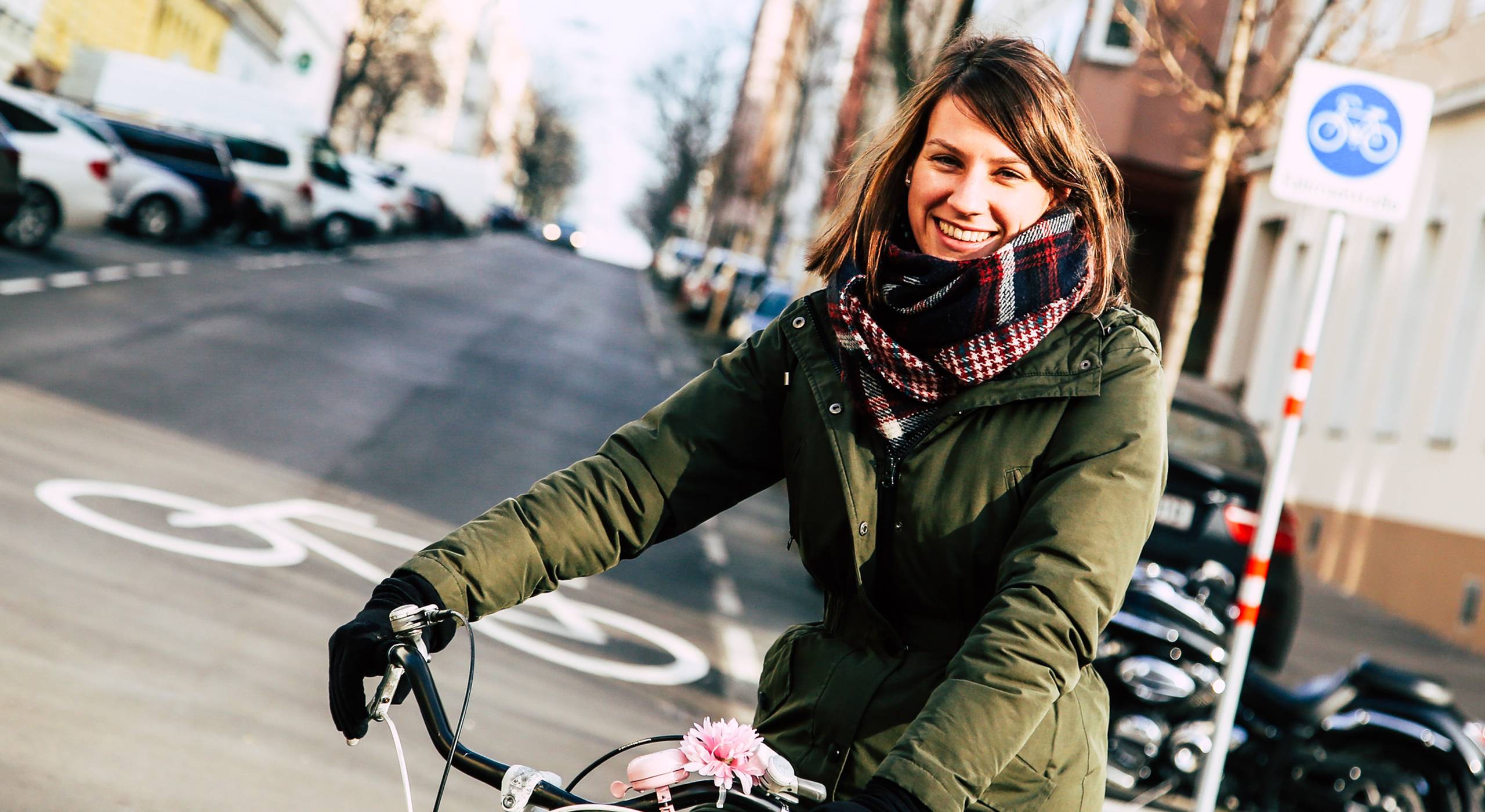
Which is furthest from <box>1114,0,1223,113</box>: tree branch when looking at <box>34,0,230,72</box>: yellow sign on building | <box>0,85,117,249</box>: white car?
<box>34,0,230,72</box>: yellow sign on building

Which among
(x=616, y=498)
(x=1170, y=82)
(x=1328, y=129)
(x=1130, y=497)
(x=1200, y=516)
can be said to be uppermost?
(x=1170, y=82)

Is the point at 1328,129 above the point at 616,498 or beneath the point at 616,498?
above

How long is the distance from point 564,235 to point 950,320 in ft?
340

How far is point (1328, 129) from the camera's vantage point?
7371 millimetres

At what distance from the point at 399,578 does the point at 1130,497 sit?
93 cm

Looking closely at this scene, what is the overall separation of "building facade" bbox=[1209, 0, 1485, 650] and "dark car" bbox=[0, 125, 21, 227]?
12965 millimetres

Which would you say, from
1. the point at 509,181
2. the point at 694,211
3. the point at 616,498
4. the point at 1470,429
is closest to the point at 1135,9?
the point at 1470,429

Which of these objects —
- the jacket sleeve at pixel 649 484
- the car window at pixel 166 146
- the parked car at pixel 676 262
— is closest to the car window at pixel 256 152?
the car window at pixel 166 146

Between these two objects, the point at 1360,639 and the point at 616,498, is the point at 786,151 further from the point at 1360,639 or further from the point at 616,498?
the point at 616,498

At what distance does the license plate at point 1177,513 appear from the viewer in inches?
371

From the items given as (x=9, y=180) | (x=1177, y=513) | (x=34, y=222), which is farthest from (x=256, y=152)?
(x=1177, y=513)

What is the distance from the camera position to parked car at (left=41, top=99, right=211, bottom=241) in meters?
26.2

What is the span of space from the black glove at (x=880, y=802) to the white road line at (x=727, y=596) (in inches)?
318

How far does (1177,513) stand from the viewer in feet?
31.0
